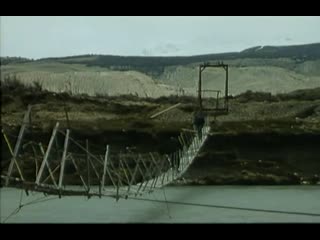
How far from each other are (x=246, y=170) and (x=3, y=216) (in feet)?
34.8

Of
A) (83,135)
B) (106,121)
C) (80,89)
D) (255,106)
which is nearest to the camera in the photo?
(83,135)

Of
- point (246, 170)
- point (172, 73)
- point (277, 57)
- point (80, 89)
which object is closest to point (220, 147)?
point (246, 170)

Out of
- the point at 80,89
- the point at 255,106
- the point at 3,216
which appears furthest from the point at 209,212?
the point at 80,89

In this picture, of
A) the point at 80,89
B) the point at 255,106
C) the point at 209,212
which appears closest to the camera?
the point at 209,212

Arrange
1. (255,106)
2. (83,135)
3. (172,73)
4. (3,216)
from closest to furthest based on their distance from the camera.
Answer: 1. (3,216)
2. (83,135)
3. (255,106)
4. (172,73)

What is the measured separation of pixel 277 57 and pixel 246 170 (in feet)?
132

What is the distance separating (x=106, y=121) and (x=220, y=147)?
5.22m

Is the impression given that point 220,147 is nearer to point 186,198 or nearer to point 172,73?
point 186,198

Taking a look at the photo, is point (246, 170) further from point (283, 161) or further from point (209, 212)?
point (209, 212)

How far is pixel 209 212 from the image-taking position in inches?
585

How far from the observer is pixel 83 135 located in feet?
78.2

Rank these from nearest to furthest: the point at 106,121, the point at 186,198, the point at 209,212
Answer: the point at 209,212 → the point at 186,198 → the point at 106,121

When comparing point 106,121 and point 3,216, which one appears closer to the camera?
point 3,216

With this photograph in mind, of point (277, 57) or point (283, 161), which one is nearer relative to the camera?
point (283, 161)
